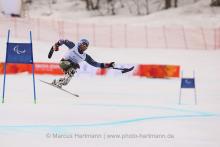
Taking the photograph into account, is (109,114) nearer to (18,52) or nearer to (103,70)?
(18,52)

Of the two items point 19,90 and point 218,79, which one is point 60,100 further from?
point 218,79

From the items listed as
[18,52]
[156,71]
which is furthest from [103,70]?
[18,52]

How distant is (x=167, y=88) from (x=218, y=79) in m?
6.55

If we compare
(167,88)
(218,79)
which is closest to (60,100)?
(167,88)

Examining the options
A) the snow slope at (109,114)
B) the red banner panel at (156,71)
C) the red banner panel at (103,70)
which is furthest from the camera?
the red banner panel at (156,71)

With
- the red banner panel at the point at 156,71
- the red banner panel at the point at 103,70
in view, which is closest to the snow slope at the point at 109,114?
the red banner panel at the point at 103,70

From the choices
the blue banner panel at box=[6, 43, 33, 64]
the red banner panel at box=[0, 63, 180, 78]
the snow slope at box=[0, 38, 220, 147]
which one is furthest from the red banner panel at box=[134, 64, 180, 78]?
the blue banner panel at box=[6, 43, 33, 64]

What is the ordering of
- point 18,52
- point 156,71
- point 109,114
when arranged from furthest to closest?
point 156,71
point 18,52
point 109,114

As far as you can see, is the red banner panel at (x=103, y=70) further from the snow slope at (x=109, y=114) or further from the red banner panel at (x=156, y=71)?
the snow slope at (x=109, y=114)

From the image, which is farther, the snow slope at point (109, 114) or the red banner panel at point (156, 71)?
the red banner panel at point (156, 71)

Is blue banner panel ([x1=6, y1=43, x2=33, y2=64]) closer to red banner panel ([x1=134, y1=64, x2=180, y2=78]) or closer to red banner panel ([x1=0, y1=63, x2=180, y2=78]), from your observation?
red banner panel ([x1=0, y1=63, x2=180, y2=78])

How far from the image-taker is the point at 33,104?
655 inches

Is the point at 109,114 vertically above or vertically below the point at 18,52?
below

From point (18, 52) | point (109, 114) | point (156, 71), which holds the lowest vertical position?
point (109, 114)
